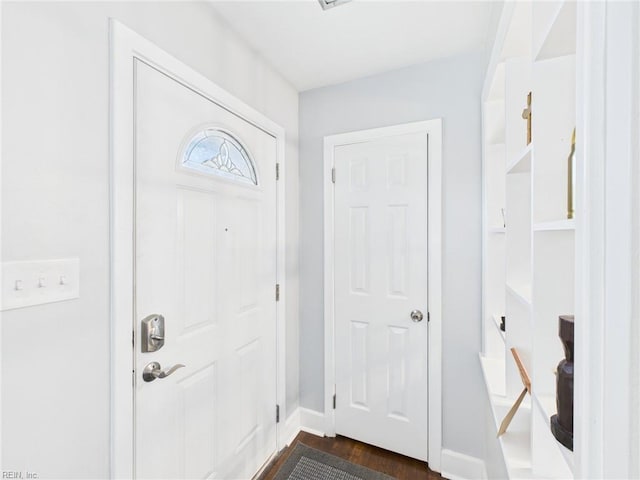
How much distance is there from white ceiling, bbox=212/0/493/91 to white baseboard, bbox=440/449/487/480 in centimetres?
232

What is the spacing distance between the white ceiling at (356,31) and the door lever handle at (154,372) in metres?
1.61

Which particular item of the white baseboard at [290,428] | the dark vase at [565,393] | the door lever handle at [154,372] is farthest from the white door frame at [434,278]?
the door lever handle at [154,372]

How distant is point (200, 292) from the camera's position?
4.55 feet

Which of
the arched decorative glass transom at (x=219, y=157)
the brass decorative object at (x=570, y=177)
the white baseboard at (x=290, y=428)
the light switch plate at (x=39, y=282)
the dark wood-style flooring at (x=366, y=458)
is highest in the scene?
the arched decorative glass transom at (x=219, y=157)

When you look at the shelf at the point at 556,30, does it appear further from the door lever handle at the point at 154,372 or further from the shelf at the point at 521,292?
the door lever handle at the point at 154,372

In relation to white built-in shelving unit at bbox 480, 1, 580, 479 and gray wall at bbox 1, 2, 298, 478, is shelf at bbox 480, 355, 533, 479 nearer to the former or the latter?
white built-in shelving unit at bbox 480, 1, 580, 479

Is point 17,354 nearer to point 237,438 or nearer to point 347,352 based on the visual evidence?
point 237,438

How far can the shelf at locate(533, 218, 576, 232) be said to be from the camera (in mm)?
558

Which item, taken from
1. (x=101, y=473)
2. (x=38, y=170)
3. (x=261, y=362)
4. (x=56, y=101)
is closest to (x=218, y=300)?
(x=261, y=362)

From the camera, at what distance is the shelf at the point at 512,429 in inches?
36.9

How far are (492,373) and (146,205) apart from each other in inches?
66.9

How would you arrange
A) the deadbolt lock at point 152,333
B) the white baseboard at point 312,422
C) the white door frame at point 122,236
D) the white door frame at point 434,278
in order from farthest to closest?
the white baseboard at point 312,422 → the white door frame at point 434,278 → the deadbolt lock at point 152,333 → the white door frame at point 122,236

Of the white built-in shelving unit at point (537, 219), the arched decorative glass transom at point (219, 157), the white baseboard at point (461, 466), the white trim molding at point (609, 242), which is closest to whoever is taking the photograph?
the white trim molding at point (609, 242)

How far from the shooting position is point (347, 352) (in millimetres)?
2064
